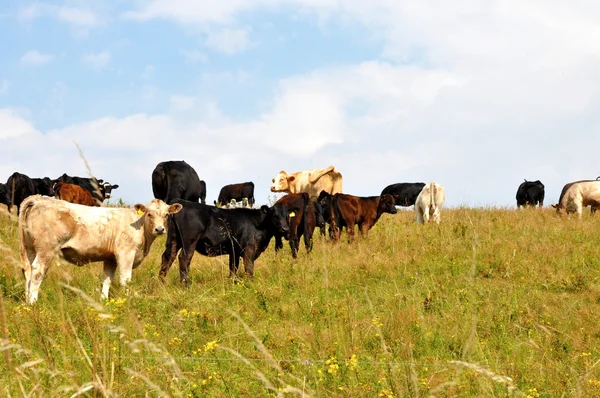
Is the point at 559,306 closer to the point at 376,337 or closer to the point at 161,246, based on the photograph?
the point at 376,337

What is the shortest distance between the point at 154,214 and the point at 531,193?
28.6 m

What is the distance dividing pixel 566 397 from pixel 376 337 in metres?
2.27

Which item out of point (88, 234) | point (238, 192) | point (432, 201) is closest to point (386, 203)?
point (432, 201)

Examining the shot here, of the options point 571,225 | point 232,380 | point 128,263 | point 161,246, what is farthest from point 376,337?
point 571,225

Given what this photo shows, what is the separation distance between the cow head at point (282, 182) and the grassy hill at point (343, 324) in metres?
8.17

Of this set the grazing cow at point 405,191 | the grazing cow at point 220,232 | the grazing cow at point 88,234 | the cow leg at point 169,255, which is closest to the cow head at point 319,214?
the grazing cow at point 220,232

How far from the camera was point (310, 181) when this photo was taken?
22.1m

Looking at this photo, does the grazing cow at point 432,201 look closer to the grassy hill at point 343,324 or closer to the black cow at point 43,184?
the grassy hill at point 343,324

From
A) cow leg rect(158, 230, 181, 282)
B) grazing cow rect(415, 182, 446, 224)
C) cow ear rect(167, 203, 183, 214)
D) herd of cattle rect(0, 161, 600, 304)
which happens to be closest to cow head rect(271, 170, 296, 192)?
grazing cow rect(415, 182, 446, 224)

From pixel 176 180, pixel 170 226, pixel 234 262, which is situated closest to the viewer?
pixel 170 226

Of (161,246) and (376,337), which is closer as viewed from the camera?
(376,337)

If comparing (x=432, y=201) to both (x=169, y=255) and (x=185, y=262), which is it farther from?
(x=185, y=262)

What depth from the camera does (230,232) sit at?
1162 centimetres

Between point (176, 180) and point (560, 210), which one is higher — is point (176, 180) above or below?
above
